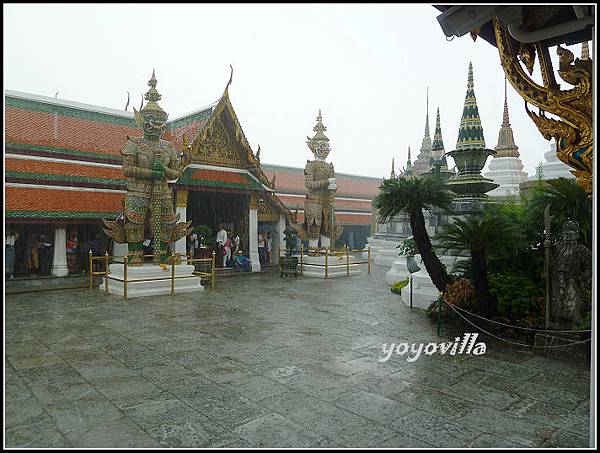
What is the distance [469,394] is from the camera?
180 inches

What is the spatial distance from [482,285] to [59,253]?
1244 centimetres

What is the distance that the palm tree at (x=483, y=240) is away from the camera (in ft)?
22.9

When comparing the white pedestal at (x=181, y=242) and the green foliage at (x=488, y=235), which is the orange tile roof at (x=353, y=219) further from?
the green foliage at (x=488, y=235)

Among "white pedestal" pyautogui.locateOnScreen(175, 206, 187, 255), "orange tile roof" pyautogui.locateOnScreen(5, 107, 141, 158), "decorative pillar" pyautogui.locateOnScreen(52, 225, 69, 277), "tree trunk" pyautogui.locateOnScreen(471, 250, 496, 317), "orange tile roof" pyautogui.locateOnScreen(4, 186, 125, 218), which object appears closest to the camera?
"tree trunk" pyautogui.locateOnScreen(471, 250, 496, 317)

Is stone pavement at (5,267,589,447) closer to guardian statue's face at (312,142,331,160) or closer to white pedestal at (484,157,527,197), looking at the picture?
guardian statue's face at (312,142,331,160)

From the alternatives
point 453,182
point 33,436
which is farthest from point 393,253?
point 33,436

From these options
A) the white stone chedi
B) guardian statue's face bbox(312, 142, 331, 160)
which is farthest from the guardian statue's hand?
the white stone chedi

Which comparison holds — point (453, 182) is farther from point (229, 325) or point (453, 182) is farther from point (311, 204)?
point (311, 204)

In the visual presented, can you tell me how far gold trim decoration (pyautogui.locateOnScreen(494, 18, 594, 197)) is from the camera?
3.73m

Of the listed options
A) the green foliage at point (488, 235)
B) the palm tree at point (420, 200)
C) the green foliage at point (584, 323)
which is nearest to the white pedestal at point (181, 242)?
the palm tree at point (420, 200)

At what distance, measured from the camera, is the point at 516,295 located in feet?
23.4

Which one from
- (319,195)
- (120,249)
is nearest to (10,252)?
(120,249)

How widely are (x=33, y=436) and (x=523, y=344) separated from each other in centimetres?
620

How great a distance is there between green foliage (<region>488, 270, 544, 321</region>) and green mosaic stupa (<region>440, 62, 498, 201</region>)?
8.90 feet
